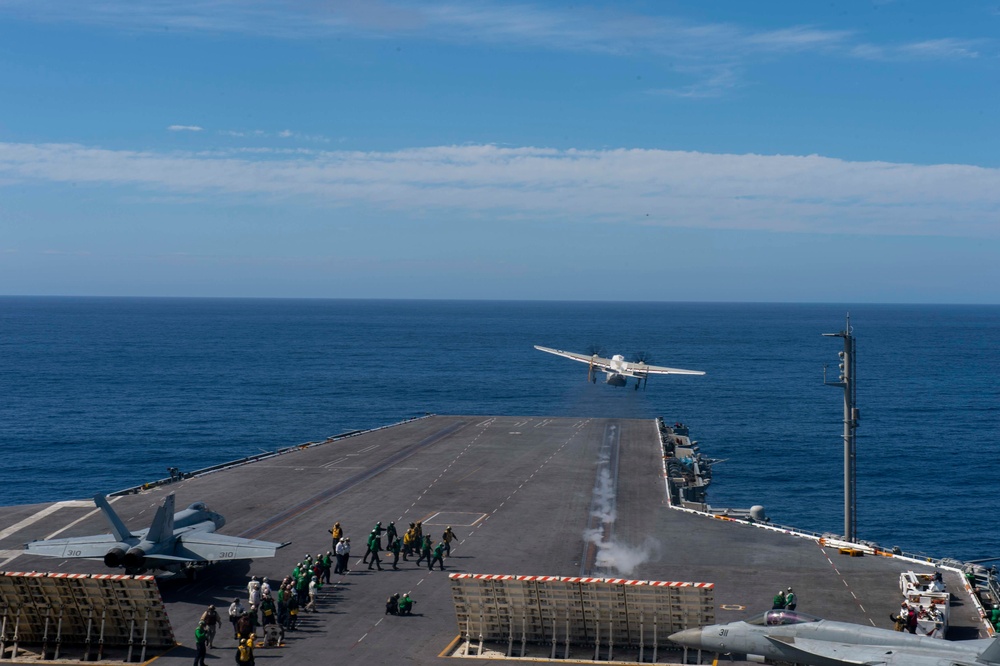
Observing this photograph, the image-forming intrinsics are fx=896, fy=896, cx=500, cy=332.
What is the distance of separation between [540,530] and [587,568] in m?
7.51

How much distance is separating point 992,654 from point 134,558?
3078 cm

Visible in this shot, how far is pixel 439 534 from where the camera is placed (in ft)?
157

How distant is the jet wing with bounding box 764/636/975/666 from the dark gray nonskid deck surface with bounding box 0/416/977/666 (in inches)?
236

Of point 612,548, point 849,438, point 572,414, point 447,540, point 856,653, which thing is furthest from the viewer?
point 572,414

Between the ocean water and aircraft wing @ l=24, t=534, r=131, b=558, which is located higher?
aircraft wing @ l=24, t=534, r=131, b=558

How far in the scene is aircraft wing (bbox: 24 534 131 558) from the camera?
37.8 metres

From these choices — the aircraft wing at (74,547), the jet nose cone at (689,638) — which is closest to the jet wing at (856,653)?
the jet nose cone at (689,638)

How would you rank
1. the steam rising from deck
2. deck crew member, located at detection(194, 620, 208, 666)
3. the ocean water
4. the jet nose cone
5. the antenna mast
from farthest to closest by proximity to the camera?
1. the ocean water
2. the antenna mast
3. the steam rising from deck
4. the jet nose cone
5. deck crew member, located at detection(194, 620, 208, 666)

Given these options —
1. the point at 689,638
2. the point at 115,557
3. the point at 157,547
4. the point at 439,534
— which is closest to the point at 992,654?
the point at 689,638

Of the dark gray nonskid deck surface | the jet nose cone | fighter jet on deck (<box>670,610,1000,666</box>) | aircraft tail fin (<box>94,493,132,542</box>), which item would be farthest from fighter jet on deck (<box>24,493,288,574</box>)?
fighter jet on deck (<box>670,610,1000,666</box>)

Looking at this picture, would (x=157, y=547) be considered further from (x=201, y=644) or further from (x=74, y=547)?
(x=201, y=644)

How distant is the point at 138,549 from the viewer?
36.5m

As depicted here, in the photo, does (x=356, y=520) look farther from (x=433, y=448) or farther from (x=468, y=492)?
(x=433, y=448)

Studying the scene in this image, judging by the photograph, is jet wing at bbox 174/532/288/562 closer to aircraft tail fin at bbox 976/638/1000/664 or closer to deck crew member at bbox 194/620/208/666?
deck crew member at bbox 194/620/208/666
